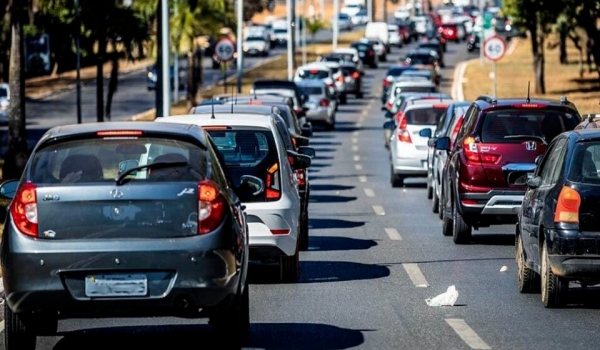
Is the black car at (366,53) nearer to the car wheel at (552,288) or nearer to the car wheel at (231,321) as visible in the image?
the car wheel at (552,288)

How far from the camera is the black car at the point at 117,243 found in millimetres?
9906

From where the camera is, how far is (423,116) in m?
30.4

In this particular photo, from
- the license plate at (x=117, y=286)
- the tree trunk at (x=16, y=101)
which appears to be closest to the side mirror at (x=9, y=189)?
the license plate at (x=117, y=286)

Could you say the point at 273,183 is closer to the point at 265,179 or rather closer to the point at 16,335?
the point at 265,179

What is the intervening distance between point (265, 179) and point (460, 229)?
15.4ft

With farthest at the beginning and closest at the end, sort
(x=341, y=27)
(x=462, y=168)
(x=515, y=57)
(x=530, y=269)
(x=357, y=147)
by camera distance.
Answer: (x=341, y=27) < (x=515, y=57) < (x=357, y=147) < (x=462, y=168) < (x=530, y=269)

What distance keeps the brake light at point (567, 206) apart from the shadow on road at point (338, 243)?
5.99 m

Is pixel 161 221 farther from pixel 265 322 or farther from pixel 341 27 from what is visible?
pixel 341 27

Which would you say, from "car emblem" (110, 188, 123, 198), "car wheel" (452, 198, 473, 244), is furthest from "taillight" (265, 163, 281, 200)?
"car emblem" (110, 188, 123, 198)

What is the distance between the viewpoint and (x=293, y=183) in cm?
1567

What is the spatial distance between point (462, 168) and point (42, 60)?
1553cm

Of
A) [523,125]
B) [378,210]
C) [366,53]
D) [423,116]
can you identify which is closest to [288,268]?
[523,125]

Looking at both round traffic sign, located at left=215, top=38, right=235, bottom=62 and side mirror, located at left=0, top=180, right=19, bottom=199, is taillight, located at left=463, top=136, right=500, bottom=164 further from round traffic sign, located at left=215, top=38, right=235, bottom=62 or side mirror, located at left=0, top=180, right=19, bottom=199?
round traffic sign, located at left=215, top=38, right=235, bottom=62

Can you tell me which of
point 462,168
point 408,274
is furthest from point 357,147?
point 408,274
